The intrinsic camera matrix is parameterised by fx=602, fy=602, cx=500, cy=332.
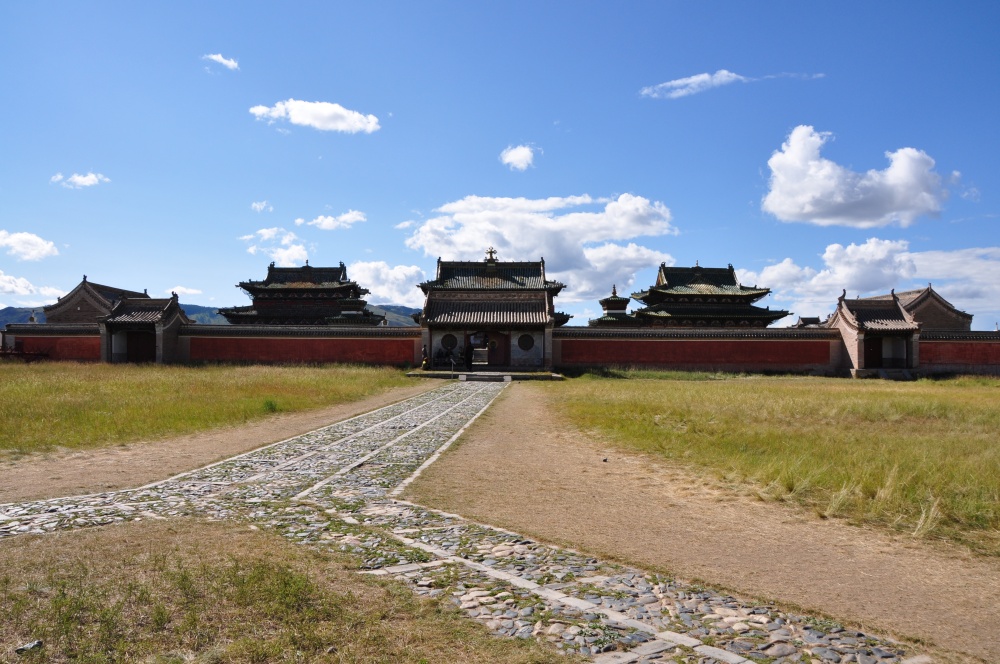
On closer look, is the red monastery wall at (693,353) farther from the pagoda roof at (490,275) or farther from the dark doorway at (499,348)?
the pagoda roof at (490,275)

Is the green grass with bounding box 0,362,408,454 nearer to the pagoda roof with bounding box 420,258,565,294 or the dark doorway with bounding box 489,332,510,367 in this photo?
the dark doorway with bounding box 489,332,510,367

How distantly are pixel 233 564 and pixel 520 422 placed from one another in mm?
11310

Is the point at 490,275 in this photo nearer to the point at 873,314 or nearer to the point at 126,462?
the point at 873,314

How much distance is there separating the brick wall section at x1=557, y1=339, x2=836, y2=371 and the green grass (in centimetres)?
1408

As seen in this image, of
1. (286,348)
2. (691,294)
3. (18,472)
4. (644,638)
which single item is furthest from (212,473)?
(691,294)

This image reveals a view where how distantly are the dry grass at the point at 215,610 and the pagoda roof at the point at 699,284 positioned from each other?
4509cm

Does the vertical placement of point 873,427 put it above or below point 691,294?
below

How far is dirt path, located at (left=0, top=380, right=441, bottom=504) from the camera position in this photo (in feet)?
27.5

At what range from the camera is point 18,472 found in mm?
9320

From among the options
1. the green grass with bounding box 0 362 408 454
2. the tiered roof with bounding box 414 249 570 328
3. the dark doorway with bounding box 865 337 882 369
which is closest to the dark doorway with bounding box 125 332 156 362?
the green grass with bounding box 0 362 408 454

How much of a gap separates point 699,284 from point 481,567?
1828 inches

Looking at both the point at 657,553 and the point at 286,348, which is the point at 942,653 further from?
the point at 286,348

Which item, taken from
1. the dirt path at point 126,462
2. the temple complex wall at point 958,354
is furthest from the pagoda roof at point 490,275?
the dirt path at point 126,462

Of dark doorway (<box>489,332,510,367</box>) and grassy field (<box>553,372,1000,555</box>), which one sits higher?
dark doorway (<box>489,332,510,367</box>)
